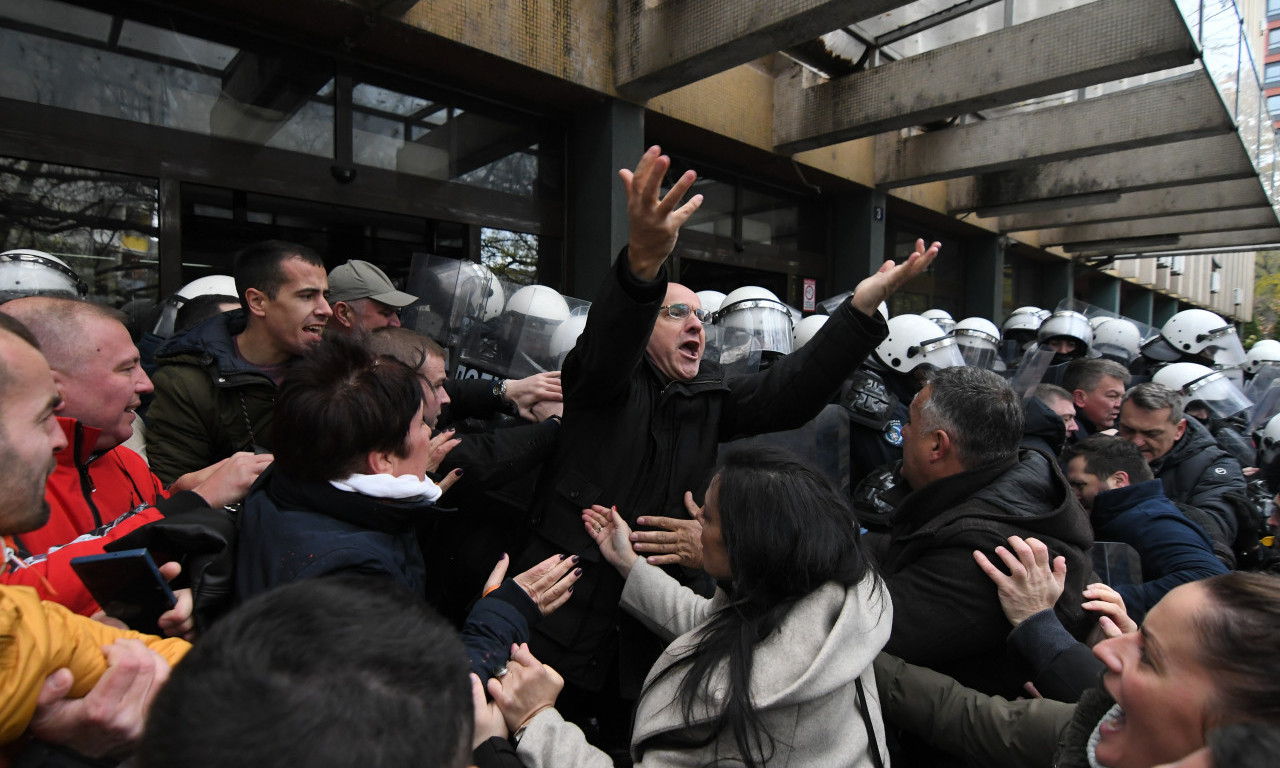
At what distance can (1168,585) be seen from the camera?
7.45ft

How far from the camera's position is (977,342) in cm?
562

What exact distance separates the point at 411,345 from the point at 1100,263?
15539 mm

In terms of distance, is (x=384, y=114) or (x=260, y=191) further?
(x=384, y=114)

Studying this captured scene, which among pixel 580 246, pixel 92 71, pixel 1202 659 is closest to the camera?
pixel 1202 659

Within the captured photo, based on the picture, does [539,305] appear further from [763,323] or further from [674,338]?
[763,323]

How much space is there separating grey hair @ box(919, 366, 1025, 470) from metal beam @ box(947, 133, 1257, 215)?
22.5ft

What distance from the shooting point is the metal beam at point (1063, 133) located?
607 cm

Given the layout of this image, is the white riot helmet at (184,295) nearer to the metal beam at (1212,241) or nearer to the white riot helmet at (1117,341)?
the white riot helmet at (1117,341)

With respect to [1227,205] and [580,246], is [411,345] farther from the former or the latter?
[1227,205]

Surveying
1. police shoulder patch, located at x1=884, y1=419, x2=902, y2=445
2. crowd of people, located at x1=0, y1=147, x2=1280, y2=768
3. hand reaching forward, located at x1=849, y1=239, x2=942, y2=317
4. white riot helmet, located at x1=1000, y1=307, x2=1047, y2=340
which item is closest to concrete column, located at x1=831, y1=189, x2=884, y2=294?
white riot helmet, located at x1=1000, y1=307, x2=1047, y2=340

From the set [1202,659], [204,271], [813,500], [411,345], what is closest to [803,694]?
[813,500]

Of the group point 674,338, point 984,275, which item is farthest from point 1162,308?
point 674,338

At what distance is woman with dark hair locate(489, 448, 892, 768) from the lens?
1.27 metres

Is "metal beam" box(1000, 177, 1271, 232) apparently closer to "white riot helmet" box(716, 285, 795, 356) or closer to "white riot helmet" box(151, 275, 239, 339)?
"white riot helmet" box(716, 285, 795, 356)
